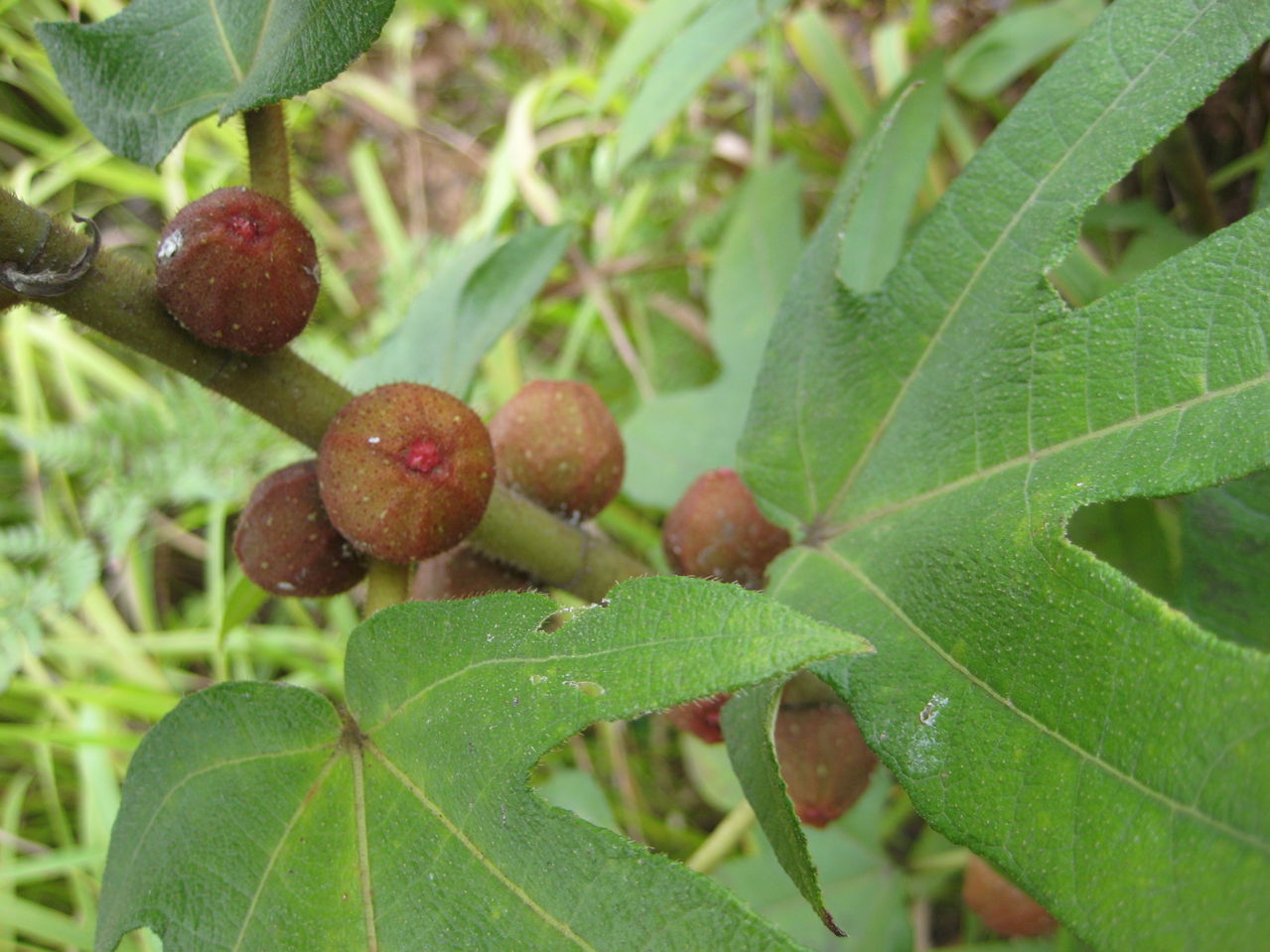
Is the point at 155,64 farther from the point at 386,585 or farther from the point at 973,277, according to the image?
the point at 973,277

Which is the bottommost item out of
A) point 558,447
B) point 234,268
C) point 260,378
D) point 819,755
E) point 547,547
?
point 819,755

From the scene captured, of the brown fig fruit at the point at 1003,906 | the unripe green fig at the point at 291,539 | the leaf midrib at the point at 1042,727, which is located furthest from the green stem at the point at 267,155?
the brown fig fruit at the point at 1003,906

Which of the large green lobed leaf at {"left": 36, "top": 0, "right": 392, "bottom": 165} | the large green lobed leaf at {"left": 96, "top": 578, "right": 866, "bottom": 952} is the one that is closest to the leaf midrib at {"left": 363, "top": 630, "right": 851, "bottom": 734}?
the large green lobed leaf at {"left": 96, "top": 578, "right": 866, "bottom": 952}

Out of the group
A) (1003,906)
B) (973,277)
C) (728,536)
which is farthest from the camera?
(1003,906)

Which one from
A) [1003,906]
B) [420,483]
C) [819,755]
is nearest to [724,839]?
[1003,906]

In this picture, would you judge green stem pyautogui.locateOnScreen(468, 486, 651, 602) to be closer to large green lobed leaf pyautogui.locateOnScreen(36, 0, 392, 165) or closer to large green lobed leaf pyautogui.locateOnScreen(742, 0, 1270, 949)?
large green lobed leaf pyautogui.locateOnScreen(742, 0, 1270, 949)

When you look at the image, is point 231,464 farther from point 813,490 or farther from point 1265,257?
point 1265,257
